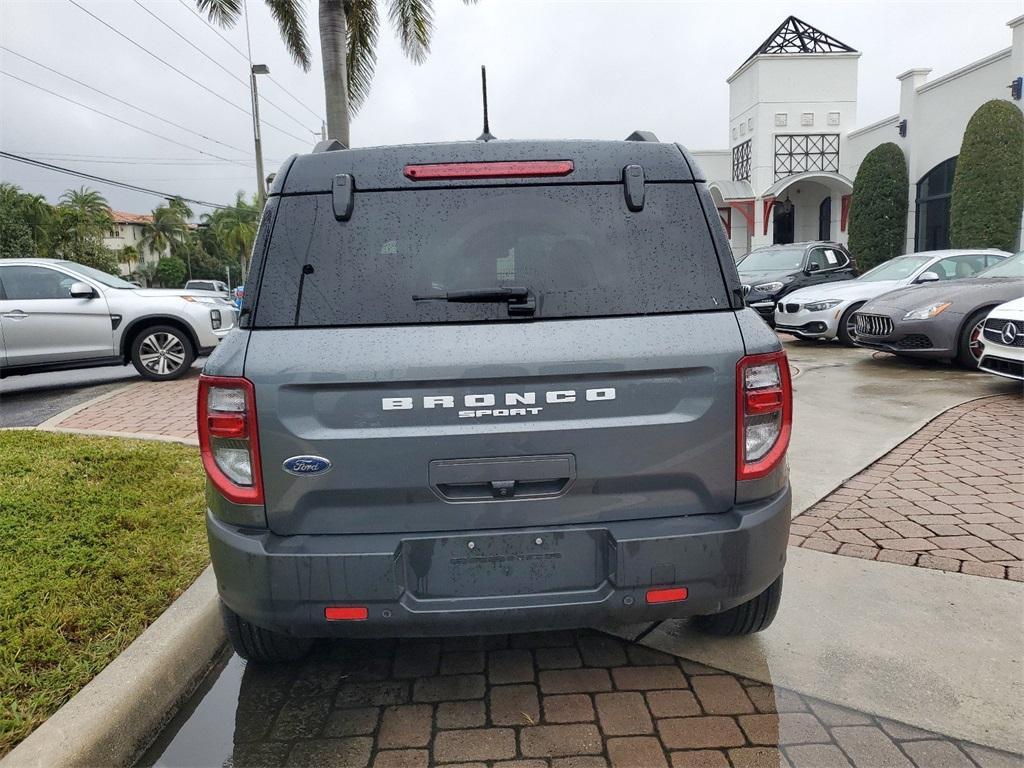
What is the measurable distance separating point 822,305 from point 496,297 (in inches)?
415

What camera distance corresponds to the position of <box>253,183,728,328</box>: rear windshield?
2.32 meters

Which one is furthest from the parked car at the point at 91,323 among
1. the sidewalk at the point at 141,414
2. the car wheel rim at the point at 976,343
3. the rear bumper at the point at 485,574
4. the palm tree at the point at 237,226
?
the palm tree at the point at 237,226

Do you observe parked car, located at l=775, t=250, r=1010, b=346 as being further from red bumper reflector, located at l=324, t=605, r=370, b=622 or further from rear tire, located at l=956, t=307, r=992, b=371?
red bumper reflector, located at l=324, t=605, r=370, b=622

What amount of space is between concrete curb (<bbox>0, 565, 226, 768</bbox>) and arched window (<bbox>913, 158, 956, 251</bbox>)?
22.2 metres

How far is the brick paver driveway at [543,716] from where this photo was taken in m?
A: 2.40

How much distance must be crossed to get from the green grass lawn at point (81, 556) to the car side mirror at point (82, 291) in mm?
3751

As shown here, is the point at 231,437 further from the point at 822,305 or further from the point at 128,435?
the point at 822,305

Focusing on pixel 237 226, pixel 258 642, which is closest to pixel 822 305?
pixel 258 642

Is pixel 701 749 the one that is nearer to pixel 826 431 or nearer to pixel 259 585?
pixel 259 585

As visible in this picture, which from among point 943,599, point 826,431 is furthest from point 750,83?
point 943,599

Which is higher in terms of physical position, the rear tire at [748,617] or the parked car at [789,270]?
the parked car at [789,270]

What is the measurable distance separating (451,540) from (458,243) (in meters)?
0.91

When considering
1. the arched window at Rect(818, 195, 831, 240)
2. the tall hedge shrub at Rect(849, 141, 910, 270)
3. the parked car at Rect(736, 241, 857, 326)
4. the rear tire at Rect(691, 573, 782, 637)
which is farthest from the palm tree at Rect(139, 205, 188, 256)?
the rear tire at Rect(691, 573, 782, 637)

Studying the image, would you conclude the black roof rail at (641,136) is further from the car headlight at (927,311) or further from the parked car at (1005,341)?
the car headlight at (927,311)
